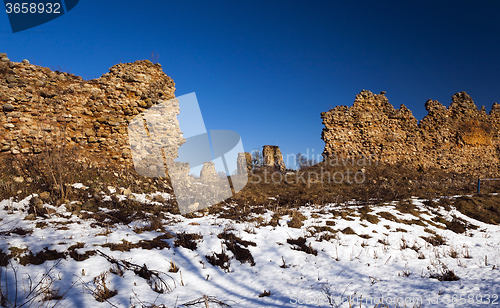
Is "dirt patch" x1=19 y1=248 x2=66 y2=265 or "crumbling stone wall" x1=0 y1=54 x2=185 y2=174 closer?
"dirt patch" x1=19 y1=248 x2=66 y2=265

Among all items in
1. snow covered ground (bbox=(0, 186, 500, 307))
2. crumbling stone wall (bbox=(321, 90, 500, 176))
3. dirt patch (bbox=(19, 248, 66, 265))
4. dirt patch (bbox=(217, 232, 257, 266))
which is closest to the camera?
snow covered ground (bbox=(0, 186, 500, 307))

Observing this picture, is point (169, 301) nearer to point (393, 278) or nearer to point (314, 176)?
point (393, 278)

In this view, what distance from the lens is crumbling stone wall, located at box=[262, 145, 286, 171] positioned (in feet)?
68.4

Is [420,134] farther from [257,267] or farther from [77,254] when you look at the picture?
[77,254]

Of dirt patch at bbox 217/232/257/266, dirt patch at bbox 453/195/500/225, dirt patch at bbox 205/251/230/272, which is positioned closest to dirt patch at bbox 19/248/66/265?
dirt patch at bbox 205/251/230/272

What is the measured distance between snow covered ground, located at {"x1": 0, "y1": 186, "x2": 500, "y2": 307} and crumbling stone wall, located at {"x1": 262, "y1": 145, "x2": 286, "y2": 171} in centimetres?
1520

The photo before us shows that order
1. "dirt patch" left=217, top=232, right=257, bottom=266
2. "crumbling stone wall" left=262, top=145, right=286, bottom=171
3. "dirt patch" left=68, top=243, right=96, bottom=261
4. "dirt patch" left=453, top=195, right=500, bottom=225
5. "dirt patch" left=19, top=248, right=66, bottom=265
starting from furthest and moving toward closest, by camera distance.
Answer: "crumbling stone wall" left=262, top=145, right=286, bottom=171 < "dirt patch" left=453, top=195, right=500, bottom=225 < "dirt patch" left=217, top=232, right=257, bottom=266 < "dirt patch" left=68, top=243, right=96, bottom=261 < "dirt patch" left=19, top=248, right=66, bottom=265

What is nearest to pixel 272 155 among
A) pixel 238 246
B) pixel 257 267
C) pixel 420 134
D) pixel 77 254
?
pixel 420 134

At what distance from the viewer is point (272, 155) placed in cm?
2111

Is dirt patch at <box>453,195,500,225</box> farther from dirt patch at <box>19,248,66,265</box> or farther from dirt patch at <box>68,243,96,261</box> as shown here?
dirt patch at <box>19,248,66,265</box>

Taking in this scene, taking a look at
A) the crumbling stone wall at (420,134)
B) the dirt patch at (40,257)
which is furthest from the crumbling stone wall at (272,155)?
the dirt patch at (40,257)

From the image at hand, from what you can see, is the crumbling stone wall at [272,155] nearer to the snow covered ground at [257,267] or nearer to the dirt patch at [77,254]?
the snow covered ground at [257,267]

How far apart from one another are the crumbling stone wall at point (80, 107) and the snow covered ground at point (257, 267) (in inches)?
163

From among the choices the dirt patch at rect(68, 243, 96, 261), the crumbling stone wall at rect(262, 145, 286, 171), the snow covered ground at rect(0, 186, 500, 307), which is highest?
the crumbling stone wall at rect(262, 145, 286, 171)
